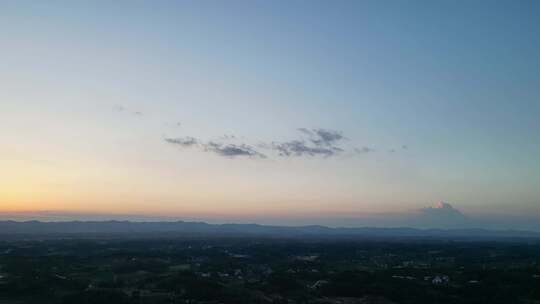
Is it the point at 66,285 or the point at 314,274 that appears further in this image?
the point at 314,274

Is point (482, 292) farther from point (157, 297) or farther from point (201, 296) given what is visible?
point (157, 297)

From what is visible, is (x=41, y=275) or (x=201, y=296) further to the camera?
(x=41, y=275)

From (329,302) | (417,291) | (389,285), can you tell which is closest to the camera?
(329,302)

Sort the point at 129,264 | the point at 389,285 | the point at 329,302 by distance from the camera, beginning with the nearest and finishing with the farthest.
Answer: the point at 329,302 → the point at 389,285 → the point at 129,264

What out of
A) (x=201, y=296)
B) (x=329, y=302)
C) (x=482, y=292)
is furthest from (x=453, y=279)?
(x=201, y=296)

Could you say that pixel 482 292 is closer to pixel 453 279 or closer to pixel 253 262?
pixel 453 279

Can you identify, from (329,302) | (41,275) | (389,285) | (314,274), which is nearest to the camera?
(329,302)

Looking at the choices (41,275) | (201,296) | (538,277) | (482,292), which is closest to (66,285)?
(41,275)

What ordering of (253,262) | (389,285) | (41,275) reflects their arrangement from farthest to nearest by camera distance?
(253,262) < (41,275) < (389,285)
